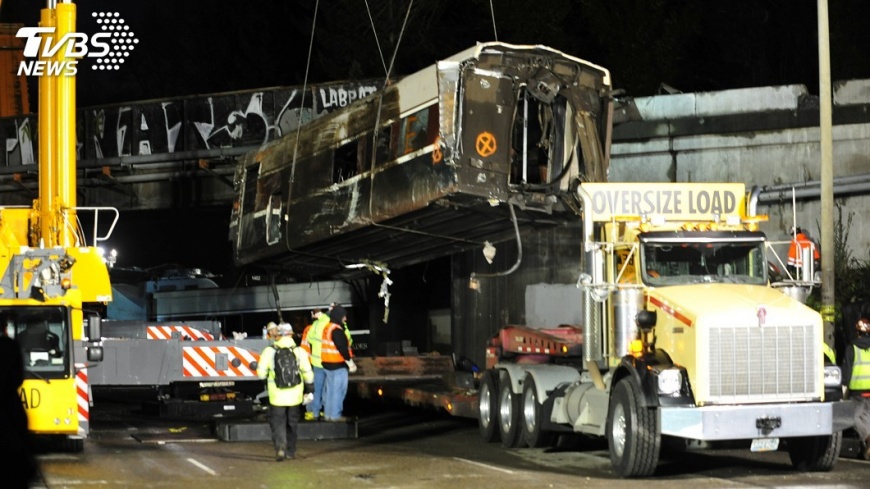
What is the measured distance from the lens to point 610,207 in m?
15.2

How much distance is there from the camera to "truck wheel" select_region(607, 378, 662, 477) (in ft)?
44.1

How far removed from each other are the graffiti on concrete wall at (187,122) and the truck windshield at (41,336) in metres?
15.3

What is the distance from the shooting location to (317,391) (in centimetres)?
1950

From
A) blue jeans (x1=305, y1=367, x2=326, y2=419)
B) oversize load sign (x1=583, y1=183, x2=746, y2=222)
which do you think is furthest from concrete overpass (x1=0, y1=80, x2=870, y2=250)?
oversize load sign (x1=583, y1=183, x2=746, y2=222)

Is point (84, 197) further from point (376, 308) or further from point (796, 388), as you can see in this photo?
point (796, 388)

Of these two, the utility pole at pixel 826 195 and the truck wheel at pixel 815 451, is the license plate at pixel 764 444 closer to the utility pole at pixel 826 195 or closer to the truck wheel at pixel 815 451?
the truck wheel at pixel 815 451

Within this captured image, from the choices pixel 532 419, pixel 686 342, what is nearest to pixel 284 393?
pixel 532 419

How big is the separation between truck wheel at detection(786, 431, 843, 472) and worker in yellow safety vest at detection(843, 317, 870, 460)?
136 cm

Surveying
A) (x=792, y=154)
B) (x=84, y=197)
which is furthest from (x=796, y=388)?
(x=84, y=197)

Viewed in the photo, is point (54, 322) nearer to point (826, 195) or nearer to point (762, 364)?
point (762, 364)

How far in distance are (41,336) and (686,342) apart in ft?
25.5

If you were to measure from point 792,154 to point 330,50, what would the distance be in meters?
20.9

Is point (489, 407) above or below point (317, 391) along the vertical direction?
below

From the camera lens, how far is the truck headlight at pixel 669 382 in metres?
13.4
